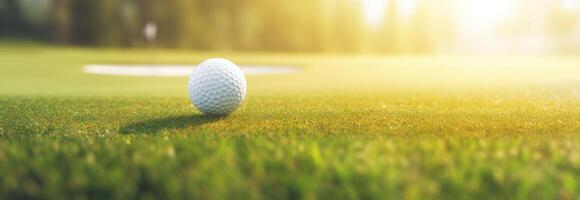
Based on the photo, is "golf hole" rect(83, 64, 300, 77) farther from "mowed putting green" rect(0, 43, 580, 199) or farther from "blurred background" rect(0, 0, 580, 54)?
"blurred background" rect(0, 0, 580, 54)

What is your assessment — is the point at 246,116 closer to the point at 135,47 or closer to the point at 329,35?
the point at 135,47

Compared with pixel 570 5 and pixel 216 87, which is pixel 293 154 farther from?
pixel 570 5

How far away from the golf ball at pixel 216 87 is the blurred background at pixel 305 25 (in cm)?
2841

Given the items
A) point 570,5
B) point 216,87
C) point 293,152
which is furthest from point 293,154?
point 570,5

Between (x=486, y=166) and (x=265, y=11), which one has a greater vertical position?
(x=265, y=11)

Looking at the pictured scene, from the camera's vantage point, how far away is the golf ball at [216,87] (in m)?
5.27

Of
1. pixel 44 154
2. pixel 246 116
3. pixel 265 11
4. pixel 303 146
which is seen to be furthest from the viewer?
pixel 265 11

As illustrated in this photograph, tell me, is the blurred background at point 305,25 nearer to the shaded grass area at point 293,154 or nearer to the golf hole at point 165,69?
the golf hole at point 165,69

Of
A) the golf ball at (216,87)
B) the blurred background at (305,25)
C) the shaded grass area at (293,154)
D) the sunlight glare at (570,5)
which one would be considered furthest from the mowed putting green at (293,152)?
the sunlight glare at (570,5)

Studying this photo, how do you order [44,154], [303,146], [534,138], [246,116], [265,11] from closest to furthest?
1. [44,154]
2. [303,146]
3. [534,138]
4. [246,116]
5. [265,11]

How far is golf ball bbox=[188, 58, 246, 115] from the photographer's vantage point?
527 centimetres

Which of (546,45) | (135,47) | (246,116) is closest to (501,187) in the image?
(246,116)

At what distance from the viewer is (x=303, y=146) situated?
338 centimetres

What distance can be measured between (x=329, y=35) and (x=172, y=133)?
112 ft
